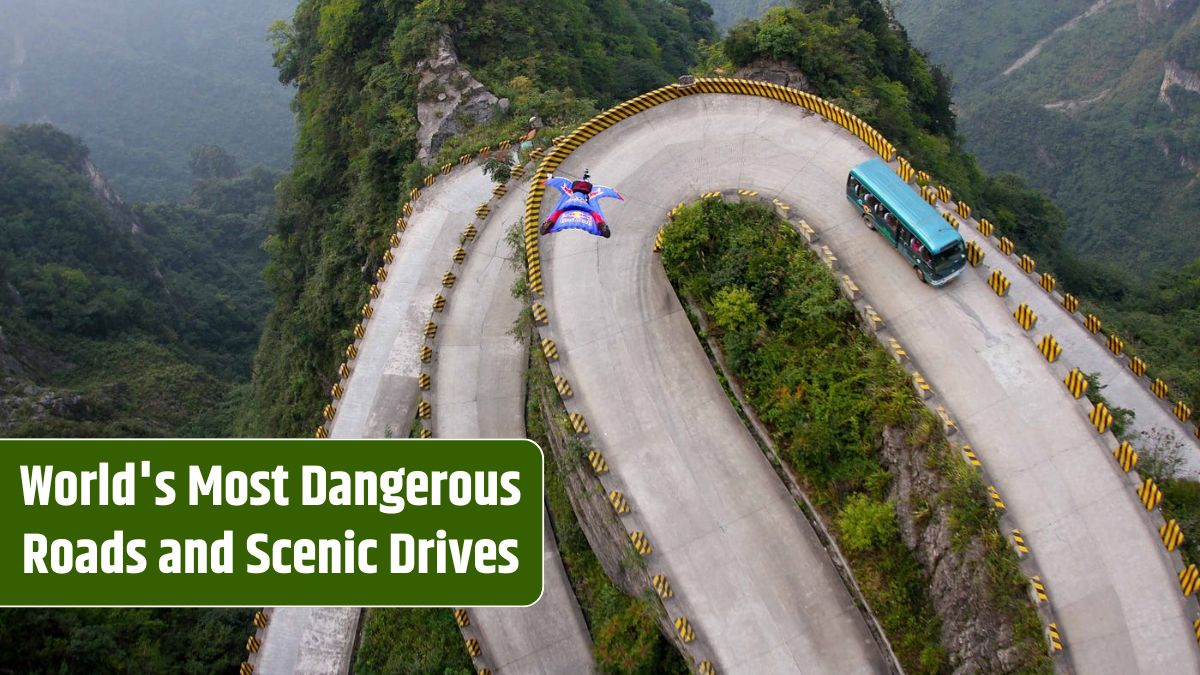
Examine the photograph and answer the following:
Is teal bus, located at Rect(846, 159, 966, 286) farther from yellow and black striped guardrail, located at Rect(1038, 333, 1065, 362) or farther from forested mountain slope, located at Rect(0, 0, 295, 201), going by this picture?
forested mountain slope, located at Rect(0, 0, 295, 201)

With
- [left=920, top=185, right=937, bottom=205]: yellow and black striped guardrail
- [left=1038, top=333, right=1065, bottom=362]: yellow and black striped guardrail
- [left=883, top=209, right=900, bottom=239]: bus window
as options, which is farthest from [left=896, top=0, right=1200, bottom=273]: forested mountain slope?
[left=1038, top=333, right=1065, bottom=362]: yellow and black striped guardrail

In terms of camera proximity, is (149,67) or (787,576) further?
(149,67)

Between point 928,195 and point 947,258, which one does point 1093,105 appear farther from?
point 947,258

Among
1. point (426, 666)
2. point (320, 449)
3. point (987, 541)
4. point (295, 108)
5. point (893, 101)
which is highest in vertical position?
point (295, 108)

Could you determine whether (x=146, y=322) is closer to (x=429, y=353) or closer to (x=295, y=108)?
(x=295, y=108)

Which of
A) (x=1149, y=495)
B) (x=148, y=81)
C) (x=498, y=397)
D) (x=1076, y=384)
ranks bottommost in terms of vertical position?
(x=1149, y=495)

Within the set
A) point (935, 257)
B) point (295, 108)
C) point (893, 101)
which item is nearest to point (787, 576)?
point (935, 257)

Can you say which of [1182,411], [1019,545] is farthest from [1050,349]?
[1182,411]
